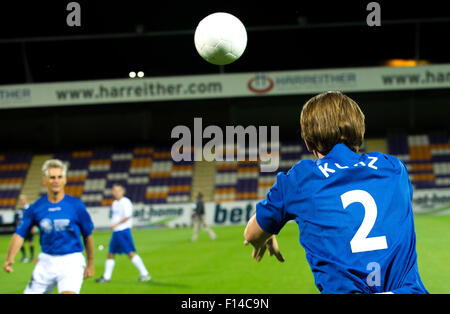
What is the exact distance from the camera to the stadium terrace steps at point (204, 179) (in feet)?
93.4

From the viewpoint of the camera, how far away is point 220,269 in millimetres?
11734

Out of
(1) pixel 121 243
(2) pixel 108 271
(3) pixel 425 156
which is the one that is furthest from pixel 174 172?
(2) pixel 108 271

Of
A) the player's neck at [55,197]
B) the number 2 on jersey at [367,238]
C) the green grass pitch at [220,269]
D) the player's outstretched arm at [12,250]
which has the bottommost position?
the green grass pitch at [220,269]

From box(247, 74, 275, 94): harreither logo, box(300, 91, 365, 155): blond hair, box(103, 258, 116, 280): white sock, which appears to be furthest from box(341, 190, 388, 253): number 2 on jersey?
box(247, 74, 275, 94): harreither logo

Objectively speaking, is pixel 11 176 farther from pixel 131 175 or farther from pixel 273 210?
pixel 273 210

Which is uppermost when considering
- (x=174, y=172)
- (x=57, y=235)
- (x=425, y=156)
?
(x=425, y=156)

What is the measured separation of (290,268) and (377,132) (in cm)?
2110

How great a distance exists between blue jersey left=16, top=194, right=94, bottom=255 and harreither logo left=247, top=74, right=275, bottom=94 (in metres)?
21.2

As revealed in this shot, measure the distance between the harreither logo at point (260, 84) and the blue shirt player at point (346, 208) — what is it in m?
24.8

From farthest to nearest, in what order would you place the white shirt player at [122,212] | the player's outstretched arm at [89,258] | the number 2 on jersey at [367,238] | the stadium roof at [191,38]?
the stadium roof at [191,38] → the white shirt player at [122,212] → the player's outstretched arm at [89,258] → the number 2 on jersey at [367,238]

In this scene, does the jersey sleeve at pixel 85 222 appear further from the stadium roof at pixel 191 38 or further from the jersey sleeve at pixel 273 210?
the stadium roof at pixel 191 38

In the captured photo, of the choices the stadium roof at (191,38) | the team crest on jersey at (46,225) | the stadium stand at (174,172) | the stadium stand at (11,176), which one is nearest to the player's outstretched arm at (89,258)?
the team crest on jersey at (46,225)

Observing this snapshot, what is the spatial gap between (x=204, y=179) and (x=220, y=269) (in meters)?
18.0
